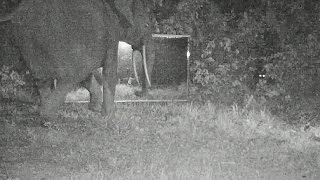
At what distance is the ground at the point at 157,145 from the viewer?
633cm

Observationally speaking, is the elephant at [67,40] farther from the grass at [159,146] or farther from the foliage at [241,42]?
the foliage at [241,42]

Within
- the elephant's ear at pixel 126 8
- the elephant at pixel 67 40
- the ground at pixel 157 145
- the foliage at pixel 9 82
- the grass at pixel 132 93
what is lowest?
the ground at pixel 157 145

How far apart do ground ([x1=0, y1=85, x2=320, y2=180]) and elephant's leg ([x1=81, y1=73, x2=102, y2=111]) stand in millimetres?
230

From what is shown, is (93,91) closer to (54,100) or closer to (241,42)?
(54,100)

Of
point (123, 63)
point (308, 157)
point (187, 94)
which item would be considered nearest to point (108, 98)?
point (123, 63)

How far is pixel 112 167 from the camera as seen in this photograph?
646cm

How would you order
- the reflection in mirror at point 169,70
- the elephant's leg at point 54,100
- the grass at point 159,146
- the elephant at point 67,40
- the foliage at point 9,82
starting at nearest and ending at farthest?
the grass at point 159,146 < the elephant at point 67,40 < the elephant's leg at point 54,100 < the foliage at point 9,82 < the reflection in mirror at point 169,70

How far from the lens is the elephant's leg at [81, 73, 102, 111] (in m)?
10.6

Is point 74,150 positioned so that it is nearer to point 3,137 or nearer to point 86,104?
point 3,137

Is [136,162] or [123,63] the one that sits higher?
[123,63]

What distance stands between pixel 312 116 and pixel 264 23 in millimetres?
2929

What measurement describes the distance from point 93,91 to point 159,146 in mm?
3332

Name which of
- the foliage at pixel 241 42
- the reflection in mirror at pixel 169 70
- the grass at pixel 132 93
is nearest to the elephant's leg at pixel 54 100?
the grass at pixel 132 93

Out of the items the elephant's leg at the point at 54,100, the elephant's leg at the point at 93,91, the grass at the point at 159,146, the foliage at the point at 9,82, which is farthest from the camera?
the foliage at the point at 9,82
